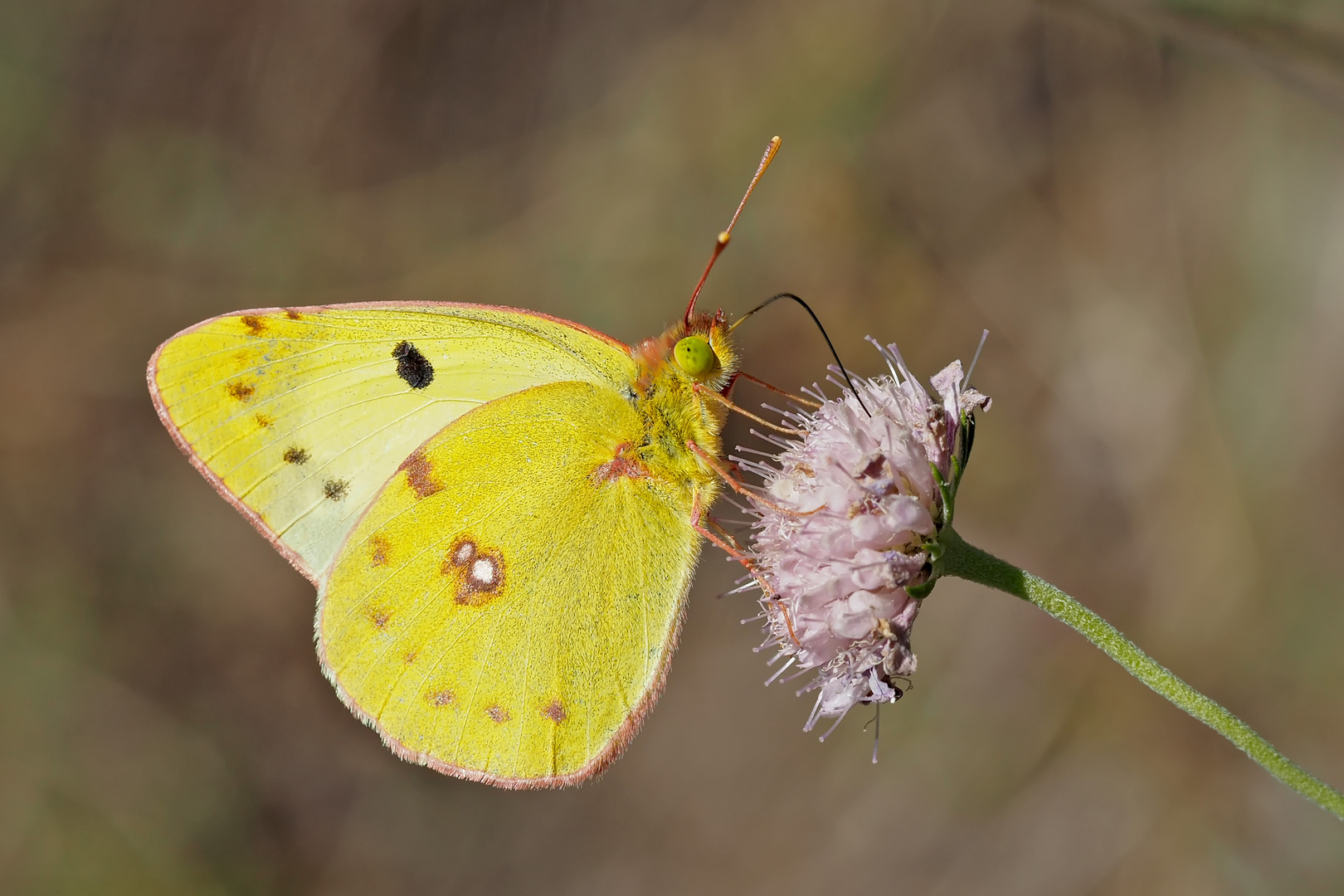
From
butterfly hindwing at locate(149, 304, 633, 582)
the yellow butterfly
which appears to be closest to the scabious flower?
the yellow butterfly

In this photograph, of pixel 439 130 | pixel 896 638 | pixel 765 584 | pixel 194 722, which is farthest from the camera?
pixel 439 130

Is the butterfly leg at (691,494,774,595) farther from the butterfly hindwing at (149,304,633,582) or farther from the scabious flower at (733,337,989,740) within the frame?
the butterfly hindwing at (149,304,633,582)

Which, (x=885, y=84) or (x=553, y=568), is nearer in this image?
(x=553, y=568)

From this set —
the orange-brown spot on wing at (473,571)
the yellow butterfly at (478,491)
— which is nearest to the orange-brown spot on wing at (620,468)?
the yellow butterfly at (478,491)

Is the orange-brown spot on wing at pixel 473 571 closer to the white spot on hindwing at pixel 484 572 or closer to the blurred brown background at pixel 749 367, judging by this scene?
the white spot on hindwing at pixel 484 572

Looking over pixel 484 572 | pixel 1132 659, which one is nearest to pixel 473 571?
pixel 484 572

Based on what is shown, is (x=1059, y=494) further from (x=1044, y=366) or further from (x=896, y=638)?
(x=896, y=638)

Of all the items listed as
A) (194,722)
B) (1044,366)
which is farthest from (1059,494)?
(194,722)

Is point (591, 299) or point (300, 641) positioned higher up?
point (591, 299)
